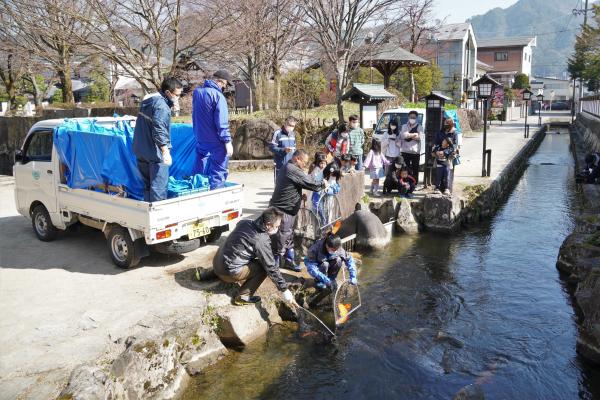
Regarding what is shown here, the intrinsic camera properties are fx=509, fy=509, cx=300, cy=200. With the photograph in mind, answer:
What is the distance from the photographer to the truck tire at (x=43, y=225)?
25.6 ft

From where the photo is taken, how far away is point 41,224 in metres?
7.98

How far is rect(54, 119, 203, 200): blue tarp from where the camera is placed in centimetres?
660

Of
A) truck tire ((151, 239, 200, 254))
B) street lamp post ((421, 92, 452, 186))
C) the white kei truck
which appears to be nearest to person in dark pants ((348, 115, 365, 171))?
street lamp post ((421, 92, 452, 186))

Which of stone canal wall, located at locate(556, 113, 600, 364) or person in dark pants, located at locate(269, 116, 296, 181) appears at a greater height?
person in dark pants, located at locate(269, 116, 296, 181)

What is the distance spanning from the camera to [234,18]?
15.0 metres

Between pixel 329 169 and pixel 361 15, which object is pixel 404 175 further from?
pixel 361 15

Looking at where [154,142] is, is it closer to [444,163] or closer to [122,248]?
[122,248]

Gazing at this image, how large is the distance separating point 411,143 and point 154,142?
6.43 metres

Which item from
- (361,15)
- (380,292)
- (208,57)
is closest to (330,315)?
(380,292)

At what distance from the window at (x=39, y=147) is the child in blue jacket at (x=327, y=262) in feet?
14.1

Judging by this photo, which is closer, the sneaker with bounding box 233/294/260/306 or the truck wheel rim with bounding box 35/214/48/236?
the sneaker with bounding box 233/294/260/306

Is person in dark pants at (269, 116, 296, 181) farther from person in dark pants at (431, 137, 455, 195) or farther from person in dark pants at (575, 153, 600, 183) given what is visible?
person in dark pants at (575, 153, 600, 183)

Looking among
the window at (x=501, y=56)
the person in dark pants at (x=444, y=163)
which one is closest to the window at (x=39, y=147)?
the person in dark pants at (x=444, y=163)

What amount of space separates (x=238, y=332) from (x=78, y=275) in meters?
2.51
